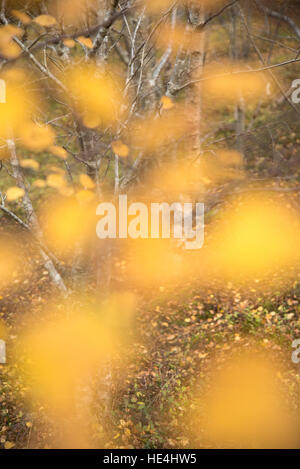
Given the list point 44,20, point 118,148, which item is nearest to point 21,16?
point 44,20

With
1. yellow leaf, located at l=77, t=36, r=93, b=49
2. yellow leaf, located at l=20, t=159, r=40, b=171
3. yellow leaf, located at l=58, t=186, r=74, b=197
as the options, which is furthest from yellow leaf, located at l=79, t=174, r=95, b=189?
yellow leaf, located at l=20, t=159, r=40, b=171

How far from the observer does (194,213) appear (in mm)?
8125

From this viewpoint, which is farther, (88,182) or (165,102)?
(88,182)

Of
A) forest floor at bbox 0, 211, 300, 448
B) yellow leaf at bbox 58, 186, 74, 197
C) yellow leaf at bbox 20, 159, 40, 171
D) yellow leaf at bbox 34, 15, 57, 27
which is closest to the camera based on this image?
yellow leaf at bbox 34, 15, 57, 27

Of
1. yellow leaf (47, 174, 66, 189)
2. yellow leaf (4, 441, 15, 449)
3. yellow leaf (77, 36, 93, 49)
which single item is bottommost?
yellow leaf (4, 441, 15, 449)

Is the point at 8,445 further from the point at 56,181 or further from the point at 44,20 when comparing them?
the point at 56,181

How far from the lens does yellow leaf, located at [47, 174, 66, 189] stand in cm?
1101

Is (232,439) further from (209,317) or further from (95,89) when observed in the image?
(95,89)

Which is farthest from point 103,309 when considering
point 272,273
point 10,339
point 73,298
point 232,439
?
point 272,273

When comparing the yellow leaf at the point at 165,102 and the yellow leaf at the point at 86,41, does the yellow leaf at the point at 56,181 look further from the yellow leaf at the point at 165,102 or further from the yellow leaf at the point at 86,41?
the yellow leaf at the point at 86,41

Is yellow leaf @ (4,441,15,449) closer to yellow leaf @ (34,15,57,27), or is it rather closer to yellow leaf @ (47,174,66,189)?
yellow leaf @ (34,15,57,27)

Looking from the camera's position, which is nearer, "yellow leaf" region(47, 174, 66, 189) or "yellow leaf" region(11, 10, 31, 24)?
"yellow leaf" region(11, 10, 31, 24)

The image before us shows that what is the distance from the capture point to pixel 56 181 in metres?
11.2

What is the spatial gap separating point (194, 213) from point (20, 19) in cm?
528
